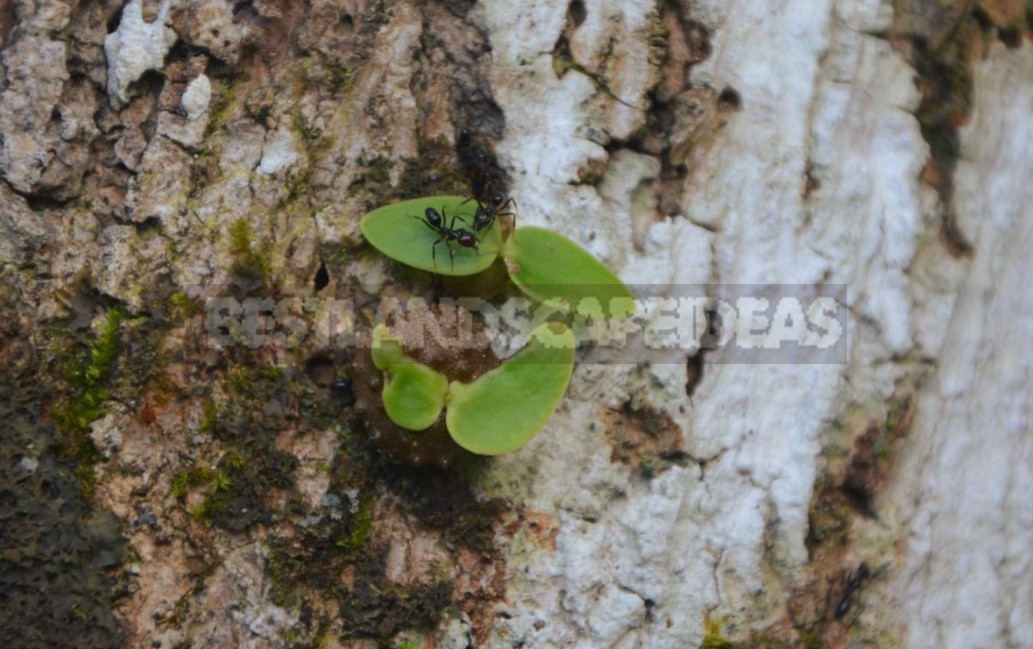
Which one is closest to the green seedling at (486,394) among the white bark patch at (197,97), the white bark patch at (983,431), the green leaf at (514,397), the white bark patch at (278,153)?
the green leaf at (514,397)

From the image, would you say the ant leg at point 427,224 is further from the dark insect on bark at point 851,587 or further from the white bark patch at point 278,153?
the dark insect on bark at point 851,587

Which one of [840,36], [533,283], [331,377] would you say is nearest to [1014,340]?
[840,36]

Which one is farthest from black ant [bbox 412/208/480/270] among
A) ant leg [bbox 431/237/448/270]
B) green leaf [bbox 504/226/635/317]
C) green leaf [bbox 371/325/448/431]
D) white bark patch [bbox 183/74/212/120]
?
white bark patch [bbox 183/74/212/120]

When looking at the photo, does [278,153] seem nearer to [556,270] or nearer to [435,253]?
[435,253]

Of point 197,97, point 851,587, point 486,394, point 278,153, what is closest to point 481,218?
point 486,394

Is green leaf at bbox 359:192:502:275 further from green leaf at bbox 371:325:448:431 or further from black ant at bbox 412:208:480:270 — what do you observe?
green leaf at bbox 371:325:448:431

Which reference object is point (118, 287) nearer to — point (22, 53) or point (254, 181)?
point (254, 181)

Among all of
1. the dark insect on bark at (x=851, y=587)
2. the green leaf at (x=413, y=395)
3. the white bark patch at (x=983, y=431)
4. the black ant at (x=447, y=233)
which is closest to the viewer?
the green leaf at (x=413, y=395)

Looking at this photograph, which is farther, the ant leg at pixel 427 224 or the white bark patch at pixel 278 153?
the white bark patch at pixel 278 153
